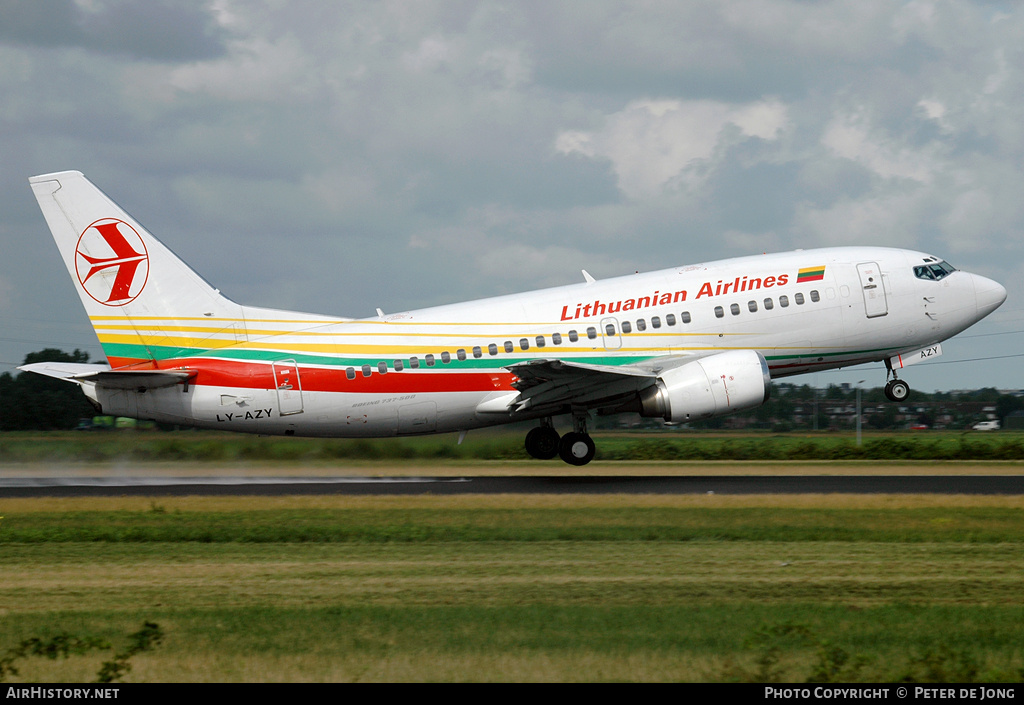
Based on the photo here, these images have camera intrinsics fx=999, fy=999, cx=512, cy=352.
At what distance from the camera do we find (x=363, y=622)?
11.3 meters

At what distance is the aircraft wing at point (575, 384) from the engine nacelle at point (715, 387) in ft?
2.33

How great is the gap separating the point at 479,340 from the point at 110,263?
988 cm

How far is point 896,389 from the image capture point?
28.8m

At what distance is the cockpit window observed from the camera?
28312mm

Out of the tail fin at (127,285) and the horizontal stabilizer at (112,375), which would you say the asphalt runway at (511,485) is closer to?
the horizontal stabilizer at (112,375)

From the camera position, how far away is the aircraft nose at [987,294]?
28766mm

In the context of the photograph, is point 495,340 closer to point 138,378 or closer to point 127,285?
point 138,378

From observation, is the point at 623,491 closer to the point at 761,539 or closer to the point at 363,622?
the point at 761,539

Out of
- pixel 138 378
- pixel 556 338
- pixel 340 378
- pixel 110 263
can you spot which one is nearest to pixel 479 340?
pixel 556 338

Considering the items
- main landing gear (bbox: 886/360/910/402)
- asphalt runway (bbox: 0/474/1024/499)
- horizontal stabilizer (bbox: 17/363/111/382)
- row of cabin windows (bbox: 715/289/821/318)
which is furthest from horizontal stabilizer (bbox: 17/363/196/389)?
main landing gear (bbox: 886/360/910/402)

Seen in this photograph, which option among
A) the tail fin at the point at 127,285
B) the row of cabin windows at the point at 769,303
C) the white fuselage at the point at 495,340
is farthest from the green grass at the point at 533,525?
the row of cabin windows at the point at 769,303

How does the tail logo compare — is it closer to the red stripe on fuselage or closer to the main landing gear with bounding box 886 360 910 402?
the red stripe on fuselage
